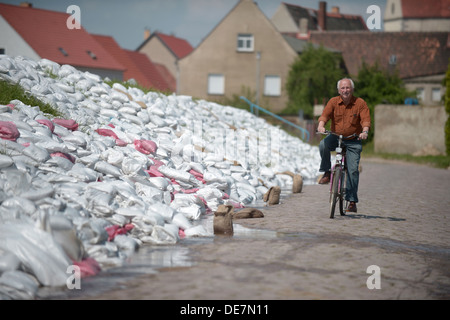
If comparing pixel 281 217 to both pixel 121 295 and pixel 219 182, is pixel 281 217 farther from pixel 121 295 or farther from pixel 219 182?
pixel 121 295

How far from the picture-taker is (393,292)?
5441 mm

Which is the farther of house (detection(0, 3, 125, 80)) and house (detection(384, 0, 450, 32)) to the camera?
house (detection(384, 0, 450, 32))

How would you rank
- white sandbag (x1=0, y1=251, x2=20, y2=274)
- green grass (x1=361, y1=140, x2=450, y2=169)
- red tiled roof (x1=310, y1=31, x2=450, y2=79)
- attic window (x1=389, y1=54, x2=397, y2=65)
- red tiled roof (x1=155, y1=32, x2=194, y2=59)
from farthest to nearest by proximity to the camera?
1. red tiled roof (x1=155, y1=32, x2=194, y2=59)
2. attic window (x1=389, y1=54, x2=397, y2=65)
3. red tiled roof (x1=310, y1=31, x2=450, y2=79)
4. green grass (x1=361, y1=140, x2=450, y2=169)
5. white sandbag (x1=0, y1=251, x2=20, y2=274)

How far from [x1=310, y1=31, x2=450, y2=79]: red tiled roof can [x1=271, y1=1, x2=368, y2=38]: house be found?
19.9ft

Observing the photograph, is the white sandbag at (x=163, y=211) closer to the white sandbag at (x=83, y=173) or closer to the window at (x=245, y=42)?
the white sandbag at (x=83, y=173)

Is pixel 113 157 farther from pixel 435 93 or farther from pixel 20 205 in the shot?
pixel 435 93

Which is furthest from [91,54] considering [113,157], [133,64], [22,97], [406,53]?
[113,157]

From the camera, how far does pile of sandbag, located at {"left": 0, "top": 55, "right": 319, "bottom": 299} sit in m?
5.96

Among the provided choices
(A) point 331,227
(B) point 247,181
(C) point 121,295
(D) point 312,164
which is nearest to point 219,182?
(B) point 247,181

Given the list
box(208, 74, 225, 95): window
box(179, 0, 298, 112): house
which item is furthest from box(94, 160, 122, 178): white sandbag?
box(208, 74, 225, 95): window

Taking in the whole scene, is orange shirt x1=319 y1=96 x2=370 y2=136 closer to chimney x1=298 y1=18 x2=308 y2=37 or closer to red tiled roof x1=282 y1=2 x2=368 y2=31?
chimney x1=298 y1=18 x2=308 y2=37

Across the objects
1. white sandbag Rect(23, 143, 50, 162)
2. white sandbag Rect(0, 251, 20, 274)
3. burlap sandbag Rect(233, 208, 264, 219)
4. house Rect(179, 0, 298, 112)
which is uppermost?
house Rect(179, 0, 298, 112)

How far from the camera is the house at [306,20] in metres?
68.3

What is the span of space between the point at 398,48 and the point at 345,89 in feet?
164
